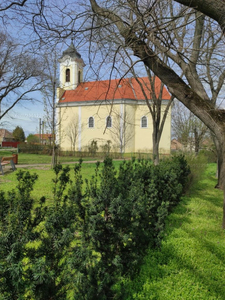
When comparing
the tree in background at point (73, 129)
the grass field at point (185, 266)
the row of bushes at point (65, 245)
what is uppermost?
the tree in background at point (73, 129)

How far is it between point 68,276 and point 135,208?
44.6 inches

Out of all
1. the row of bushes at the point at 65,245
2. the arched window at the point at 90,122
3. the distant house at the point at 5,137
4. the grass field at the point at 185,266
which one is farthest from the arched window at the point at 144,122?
the distant house at the point at 5,137

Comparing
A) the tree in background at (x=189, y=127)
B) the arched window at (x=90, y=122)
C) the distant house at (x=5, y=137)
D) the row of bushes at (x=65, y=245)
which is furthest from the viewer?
the distant house at (x=5, y=137)

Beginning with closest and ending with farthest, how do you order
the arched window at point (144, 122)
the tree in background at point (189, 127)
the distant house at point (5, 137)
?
the tree in background at point (189, 127) < the arched window at point (144, 122) < the distant house at point (5, 137)

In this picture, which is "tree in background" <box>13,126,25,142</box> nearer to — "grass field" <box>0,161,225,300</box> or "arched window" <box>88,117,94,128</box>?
"arched window" <box>88,117,94,128</box>

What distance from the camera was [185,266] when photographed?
3.22m

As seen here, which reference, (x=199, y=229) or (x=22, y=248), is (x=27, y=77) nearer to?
Answer: (x=199, y=229)

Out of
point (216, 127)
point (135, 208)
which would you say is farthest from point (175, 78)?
point (135, 208)

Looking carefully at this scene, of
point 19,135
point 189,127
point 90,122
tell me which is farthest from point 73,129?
point 19,135

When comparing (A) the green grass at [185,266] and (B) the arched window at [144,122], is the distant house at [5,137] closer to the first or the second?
(B) the arched window at [144,122]

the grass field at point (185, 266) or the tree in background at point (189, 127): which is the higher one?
the tree in background at point (189, 127)

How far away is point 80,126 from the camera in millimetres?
38438

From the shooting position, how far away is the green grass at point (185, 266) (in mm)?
2632

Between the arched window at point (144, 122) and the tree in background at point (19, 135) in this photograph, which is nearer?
the arched window at point (144, 122)
